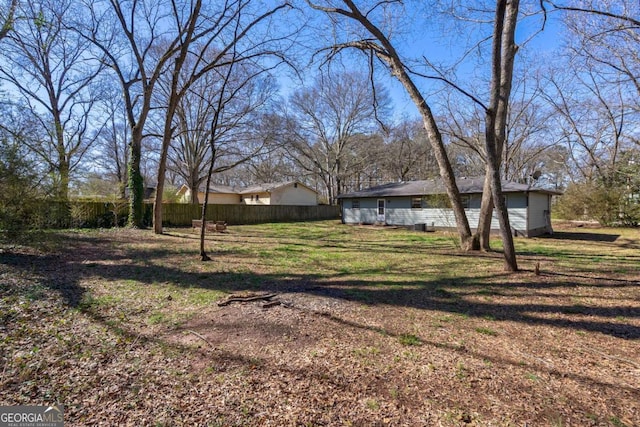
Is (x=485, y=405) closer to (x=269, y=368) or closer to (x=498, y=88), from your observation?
(x=269, y=368)

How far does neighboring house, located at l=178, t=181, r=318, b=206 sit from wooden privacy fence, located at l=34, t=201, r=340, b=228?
363 cm

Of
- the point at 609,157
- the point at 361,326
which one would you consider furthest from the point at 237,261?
the point at 609,157

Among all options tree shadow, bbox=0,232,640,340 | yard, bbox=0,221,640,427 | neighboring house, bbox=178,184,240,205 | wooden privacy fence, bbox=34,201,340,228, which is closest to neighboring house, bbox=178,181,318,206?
neighboring house, bbox=178,184,240,205

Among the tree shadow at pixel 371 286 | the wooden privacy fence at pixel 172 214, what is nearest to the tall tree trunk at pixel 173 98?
the wooden privacy fence at pixel 172 214

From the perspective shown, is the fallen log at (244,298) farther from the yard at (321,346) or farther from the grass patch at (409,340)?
the grass patch at (409,340)

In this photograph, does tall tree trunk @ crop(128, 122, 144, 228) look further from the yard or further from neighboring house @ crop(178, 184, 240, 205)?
neighboring house @ crop(178, 184, 240, 205)

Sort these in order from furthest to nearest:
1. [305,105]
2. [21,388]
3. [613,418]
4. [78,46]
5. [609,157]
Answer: [305,105], [609,157], [78,46], [21,388], [613,418]

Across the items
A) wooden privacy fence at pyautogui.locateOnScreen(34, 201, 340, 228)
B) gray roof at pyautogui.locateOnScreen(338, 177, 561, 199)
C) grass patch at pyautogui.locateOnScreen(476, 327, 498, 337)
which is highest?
gray roof at pyautogui.locateOnScreen(338, 177, 561, 199)

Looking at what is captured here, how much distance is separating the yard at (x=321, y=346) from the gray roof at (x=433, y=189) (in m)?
9.09

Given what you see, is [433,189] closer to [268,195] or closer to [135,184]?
[135,184]

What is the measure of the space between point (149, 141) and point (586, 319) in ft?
98.6

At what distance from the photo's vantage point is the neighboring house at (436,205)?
14.5 m

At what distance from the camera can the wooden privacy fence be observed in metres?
7.52

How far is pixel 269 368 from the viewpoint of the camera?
110 inches
